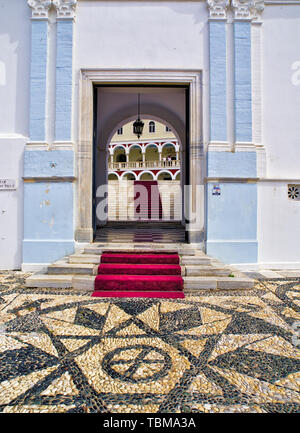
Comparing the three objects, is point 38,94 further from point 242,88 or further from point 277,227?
point 277,227

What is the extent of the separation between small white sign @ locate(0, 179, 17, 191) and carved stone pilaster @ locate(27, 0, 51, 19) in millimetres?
3084

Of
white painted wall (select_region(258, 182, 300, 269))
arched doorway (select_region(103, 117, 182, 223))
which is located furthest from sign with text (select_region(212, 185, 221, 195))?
arched doorway (select_region(103, 117, 182, 223))

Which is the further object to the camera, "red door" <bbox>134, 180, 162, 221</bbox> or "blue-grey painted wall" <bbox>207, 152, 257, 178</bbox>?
"red door" <bbox>134, 180, 162, 221</bbox>

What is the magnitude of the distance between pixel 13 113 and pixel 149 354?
4.93 meters

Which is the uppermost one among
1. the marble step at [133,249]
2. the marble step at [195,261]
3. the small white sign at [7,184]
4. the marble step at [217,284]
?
the small white sign at [7,184]

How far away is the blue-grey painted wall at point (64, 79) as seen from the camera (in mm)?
4820

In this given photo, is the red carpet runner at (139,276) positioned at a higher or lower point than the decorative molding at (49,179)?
lower

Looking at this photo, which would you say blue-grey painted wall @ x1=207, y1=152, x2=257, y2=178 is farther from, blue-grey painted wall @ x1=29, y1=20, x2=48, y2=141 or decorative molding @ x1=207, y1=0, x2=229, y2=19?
blue-grey painted wall @ x1=29, y1=20, x2=48, y2=141

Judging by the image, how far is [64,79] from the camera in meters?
4.83

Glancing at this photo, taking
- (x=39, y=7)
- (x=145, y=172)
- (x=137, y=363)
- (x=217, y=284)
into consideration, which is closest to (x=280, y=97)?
(x=217, y=284)

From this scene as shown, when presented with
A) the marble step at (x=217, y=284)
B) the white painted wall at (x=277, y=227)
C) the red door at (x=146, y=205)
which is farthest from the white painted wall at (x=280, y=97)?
the red door at (x=146, y=205)

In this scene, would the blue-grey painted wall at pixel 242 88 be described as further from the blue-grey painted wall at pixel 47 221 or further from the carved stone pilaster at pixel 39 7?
the carved stone pilaster at pixel 39 7

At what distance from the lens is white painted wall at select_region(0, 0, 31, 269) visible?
16.0ft

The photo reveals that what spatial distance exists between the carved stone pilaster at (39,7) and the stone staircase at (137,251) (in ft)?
14.4
